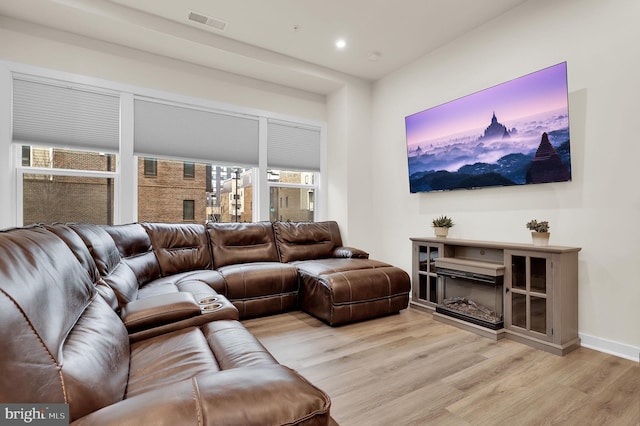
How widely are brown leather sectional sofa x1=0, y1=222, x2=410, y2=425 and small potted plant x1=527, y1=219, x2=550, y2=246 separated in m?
1.31

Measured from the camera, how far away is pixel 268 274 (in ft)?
10.8

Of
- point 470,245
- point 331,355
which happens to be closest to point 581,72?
point 470,245

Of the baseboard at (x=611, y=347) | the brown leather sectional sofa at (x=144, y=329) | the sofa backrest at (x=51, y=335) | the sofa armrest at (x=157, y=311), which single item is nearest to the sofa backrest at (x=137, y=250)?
the brown leather sectional sofa at (x=144, y=329)

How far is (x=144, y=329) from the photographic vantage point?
1.66 meters

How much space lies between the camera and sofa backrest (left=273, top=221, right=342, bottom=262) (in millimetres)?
3994

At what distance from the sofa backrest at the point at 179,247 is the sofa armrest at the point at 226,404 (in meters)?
2.68

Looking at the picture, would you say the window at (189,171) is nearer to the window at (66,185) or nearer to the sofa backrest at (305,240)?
the window at (66,185)

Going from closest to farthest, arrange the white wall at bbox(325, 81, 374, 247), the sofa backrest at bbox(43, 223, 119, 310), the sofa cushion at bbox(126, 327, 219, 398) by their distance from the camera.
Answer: the sofa cushion at bbox(126, 327, 219, 398)
the sofa backrest at bbox(43, 223, 119, 310)
the white wall at bbox(325, 81, 374, 247)

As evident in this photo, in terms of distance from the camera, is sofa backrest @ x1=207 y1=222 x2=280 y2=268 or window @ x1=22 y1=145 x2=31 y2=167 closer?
window @ x1=22 y1=145 x2=31 y2=167

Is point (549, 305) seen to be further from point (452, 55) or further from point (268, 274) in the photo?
point (452, 55)

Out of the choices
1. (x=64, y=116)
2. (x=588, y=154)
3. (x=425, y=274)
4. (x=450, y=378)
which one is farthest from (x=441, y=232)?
(x=64, y=116)

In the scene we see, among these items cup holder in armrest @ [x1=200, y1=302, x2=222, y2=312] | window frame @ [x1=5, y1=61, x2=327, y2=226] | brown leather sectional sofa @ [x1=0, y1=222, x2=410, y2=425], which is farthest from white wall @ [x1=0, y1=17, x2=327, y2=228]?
cup holder in armrest @ [x1=200, y1=302, x2=222, y2=312]

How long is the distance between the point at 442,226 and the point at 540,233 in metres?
0.99

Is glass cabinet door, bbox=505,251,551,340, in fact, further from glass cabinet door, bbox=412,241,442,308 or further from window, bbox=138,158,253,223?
window, bbox=138,158,253,223
